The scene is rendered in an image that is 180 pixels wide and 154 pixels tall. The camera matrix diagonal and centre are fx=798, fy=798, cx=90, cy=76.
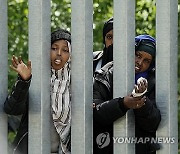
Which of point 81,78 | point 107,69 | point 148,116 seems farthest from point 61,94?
point 148,116

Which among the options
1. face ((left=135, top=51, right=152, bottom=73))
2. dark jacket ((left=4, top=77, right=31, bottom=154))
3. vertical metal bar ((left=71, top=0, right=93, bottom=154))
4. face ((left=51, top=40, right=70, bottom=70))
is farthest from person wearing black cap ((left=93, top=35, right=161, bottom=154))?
dark jacket ((left=4, top=77, right=31, bottom=154))

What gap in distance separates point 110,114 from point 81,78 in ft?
0.84

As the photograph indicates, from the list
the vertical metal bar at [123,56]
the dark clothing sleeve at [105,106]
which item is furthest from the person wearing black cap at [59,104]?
the vertical metal bar at [123,56]

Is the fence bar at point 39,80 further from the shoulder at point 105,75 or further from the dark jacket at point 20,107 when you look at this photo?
the shoulder at point 105,75

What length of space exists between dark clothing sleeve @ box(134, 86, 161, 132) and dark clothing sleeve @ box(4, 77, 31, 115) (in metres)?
0.62

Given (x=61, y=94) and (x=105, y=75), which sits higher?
(x=105, y=75)

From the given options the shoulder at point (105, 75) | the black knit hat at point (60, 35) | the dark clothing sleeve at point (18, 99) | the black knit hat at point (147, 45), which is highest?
the black knit hat at point (60, 35)

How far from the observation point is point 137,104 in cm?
429

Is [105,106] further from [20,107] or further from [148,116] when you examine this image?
[20,107]

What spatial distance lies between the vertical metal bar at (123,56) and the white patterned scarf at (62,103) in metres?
0.26

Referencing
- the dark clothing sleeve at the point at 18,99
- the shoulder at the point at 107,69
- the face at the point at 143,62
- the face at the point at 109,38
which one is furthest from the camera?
the face at the point at 109,38

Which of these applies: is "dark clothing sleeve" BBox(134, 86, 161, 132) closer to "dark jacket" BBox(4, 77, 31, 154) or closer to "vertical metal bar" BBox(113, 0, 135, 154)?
"vertical metal bar" BBox(113, 0, 135, 154)

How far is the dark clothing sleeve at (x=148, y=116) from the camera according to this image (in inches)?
171

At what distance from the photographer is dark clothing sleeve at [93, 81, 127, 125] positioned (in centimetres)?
434
